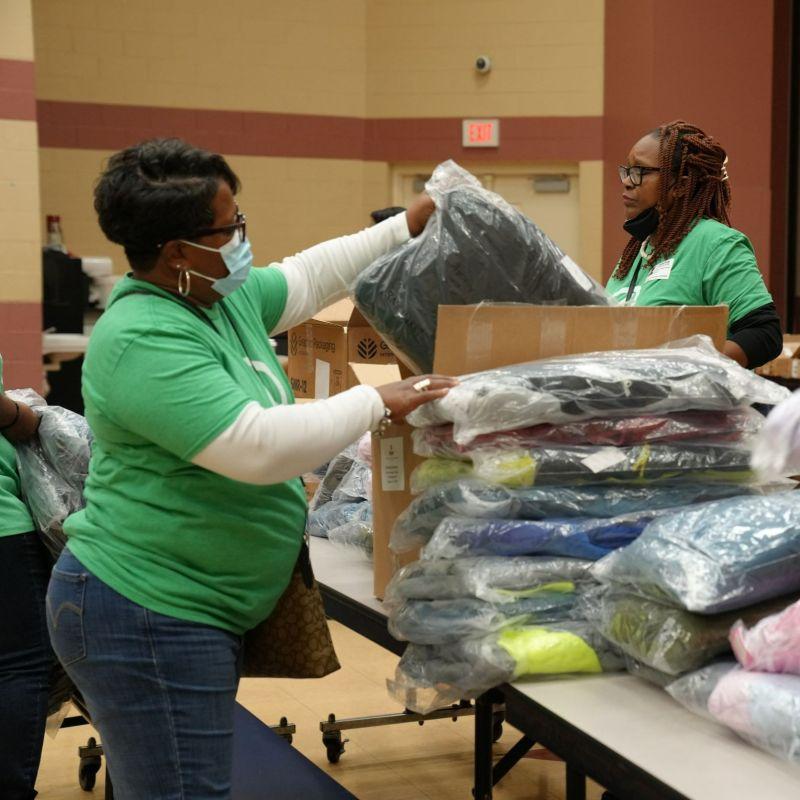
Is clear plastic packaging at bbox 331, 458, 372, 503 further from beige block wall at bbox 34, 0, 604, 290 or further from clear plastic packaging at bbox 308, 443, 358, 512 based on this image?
beige block wall at bbox 34, 0, 604, 290

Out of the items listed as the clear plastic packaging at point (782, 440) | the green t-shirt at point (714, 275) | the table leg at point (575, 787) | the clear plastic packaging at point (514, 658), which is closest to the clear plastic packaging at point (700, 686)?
the clear plastic packaging at point (514, 658)

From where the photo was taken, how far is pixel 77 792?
3248 millimetres

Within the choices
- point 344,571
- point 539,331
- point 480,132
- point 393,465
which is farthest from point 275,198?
point 539,331

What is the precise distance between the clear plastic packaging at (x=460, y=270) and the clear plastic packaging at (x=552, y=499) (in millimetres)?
282

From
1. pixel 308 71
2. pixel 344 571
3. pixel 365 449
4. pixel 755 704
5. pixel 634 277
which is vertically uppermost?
pixel 308 71

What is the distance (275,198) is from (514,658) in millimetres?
6529

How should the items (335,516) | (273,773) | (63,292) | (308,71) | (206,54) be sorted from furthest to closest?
(308,71), (206,54), (63,292), (335,516), (273,773)

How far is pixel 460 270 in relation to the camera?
79.8 inches

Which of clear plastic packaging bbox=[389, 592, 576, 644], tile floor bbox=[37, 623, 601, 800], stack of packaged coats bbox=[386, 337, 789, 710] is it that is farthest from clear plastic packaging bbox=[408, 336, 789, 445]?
tile floor bbox=[37, 623, 601, 800]

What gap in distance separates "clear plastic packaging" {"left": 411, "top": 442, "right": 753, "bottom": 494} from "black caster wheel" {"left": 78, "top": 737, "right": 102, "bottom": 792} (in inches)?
67.9

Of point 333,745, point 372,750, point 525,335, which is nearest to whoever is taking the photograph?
point 525,335

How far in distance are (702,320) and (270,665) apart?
0.95 meters

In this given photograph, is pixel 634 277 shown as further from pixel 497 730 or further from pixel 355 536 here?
pixel 497 730

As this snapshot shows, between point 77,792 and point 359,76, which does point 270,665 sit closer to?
point 77,792
